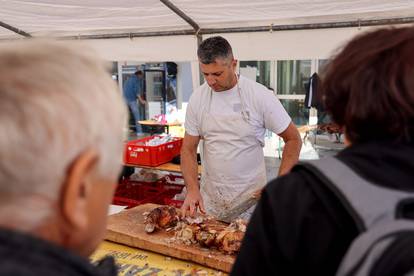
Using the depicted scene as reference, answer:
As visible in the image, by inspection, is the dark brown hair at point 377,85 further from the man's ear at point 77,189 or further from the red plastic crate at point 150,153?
the red plastic crate at point 150,153

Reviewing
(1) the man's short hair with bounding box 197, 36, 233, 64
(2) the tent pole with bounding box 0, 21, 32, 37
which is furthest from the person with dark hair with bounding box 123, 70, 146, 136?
(1) the man's short hair with bounding box 197, 36, 233, 64

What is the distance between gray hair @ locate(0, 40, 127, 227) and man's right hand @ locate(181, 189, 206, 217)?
179cm


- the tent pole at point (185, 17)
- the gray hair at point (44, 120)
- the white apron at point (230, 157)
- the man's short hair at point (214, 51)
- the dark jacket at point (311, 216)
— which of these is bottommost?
the white apron at point (230, 157)

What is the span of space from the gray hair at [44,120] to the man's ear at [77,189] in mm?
10

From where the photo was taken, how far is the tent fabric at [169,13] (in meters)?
3.15

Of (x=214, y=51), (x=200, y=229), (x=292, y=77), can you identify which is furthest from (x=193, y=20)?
(x=292, y=77)

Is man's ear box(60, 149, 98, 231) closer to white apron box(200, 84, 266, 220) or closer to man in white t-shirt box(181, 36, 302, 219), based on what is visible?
man in white t-shirt box(181, 36, 302, 219)

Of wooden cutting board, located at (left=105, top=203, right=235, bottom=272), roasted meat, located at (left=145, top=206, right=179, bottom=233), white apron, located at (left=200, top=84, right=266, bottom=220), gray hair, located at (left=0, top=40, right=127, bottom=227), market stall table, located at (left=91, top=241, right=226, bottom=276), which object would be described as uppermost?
gray hair, located at (left=0, top=40, right=127, bottom=227)

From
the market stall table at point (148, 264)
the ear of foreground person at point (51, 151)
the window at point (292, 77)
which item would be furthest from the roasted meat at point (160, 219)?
the window at point (292, 77)

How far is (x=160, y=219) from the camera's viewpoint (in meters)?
2.21

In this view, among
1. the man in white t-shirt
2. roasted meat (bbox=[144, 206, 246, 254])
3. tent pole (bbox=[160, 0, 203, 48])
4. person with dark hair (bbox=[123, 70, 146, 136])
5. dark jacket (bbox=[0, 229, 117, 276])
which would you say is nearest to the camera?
dark jacket (bbox=[0, 229, 117, 276])

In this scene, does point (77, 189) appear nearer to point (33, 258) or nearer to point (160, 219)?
point (33, 258)

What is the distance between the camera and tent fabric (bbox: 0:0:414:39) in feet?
10.3

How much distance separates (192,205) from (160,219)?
0.31m
